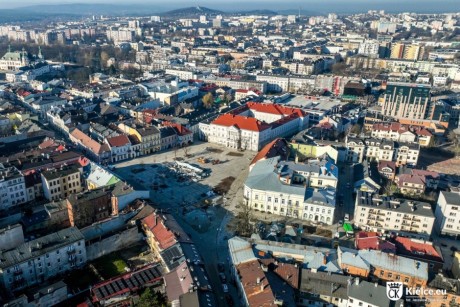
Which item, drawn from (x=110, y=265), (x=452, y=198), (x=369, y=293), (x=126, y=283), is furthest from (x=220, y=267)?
(x=452, y=198)

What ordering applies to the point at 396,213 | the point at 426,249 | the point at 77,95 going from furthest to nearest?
the point at 77,95, the point at 396,213, the point at 426,249

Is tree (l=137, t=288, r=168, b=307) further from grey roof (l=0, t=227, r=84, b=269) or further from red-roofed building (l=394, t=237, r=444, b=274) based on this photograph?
red-roofed building (l=394, t=237, r=444, b=274)

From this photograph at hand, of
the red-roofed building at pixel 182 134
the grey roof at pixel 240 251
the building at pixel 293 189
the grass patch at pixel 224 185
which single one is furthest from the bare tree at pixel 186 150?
the grey roof at pixel 240 251

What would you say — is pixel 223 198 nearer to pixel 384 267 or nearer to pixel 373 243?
pixel 373 243

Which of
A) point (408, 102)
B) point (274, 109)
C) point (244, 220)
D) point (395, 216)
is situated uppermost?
point (408, 102)

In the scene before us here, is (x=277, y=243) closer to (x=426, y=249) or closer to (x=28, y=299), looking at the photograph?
(x=426, y=249)

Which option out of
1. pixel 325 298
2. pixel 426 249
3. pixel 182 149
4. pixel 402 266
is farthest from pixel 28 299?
pixel 182 149

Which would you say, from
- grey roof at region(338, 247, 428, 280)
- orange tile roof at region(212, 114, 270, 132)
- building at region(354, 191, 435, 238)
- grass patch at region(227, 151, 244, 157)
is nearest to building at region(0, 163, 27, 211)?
grass patch at region(227, 151, 244, 157)
